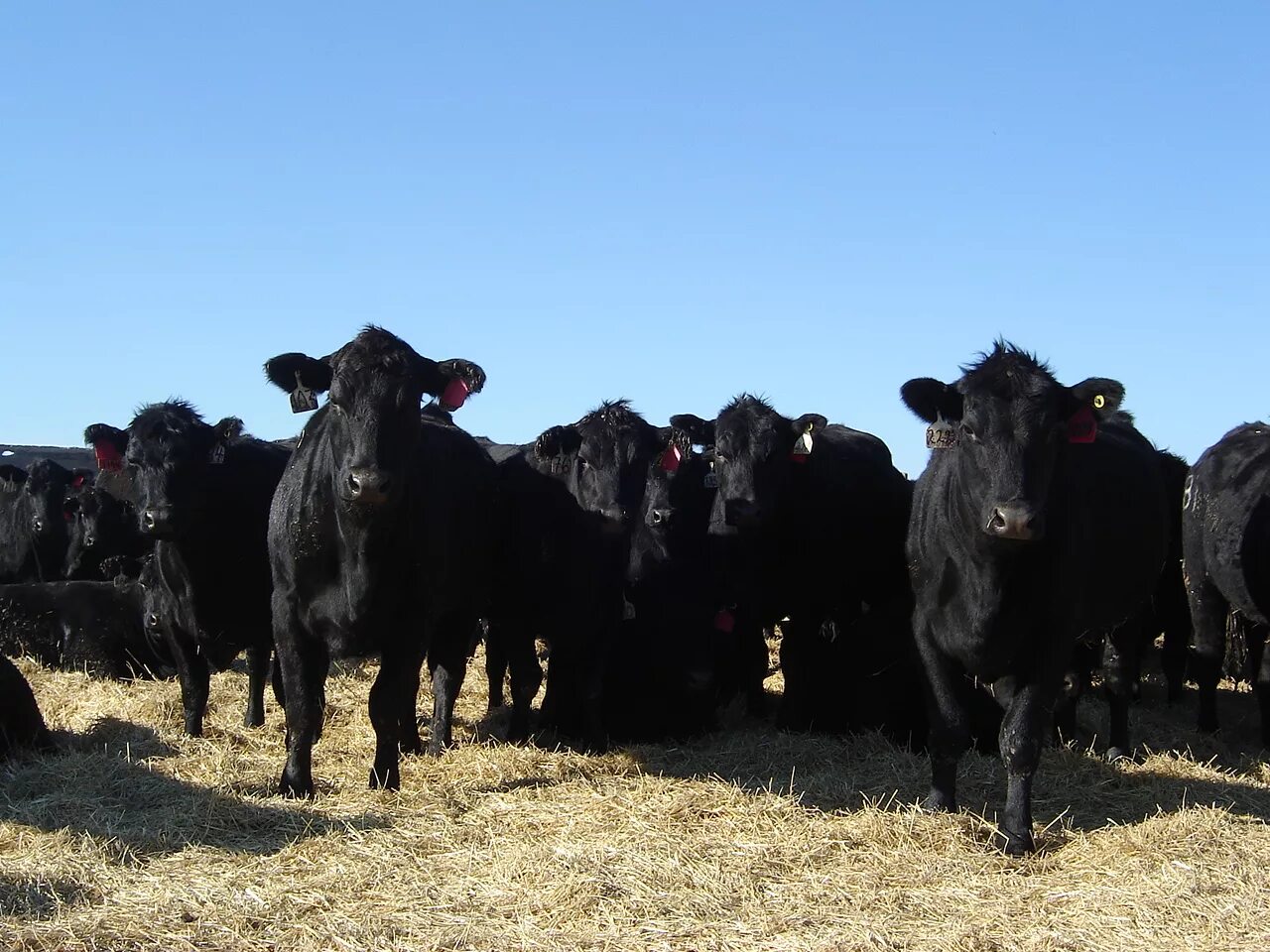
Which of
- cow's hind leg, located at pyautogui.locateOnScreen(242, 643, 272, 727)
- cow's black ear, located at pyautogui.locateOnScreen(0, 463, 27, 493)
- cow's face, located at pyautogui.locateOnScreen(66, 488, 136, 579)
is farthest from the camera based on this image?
cow's black ear, located at pyautogui.locateOnScreen(0, 463, 27, 493)

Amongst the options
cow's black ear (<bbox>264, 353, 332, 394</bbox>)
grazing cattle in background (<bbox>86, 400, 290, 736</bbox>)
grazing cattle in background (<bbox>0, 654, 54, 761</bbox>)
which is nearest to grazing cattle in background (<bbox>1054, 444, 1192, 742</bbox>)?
cow's black ear (<bbox>264, 353, 332, 394</bbox>)

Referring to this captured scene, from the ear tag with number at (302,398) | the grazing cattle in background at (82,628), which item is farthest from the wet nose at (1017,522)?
the grazing cattle in background at (82,628)

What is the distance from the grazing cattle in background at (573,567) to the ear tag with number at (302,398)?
83.9 inches

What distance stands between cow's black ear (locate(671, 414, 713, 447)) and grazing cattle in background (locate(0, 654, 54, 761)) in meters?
4.82

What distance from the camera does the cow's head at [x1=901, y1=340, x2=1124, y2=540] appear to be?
586 centimetres

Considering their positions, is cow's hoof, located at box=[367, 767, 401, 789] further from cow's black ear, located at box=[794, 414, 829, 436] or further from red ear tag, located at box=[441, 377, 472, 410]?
cow's black ear, located at box=[794, 414, 829, 436]

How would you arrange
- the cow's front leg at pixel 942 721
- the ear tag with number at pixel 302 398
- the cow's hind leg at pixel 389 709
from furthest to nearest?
the ear tag with number at pixel 302 398 < the cow's hind leg at pixel 389 709 < the cow's front leg at pixel 942 721

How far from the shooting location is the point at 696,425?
990 centimetres

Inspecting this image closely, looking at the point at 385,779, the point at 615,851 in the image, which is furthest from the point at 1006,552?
the point at 385,779

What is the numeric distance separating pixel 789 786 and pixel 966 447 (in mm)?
2035

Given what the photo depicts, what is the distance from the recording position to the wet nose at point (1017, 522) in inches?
224

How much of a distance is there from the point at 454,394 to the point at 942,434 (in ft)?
8.69

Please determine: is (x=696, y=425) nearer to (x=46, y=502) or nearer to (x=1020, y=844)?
(x=1020, y=844)

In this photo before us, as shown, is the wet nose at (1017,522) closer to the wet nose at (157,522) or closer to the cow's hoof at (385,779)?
the cow's hoof at (385,779)
